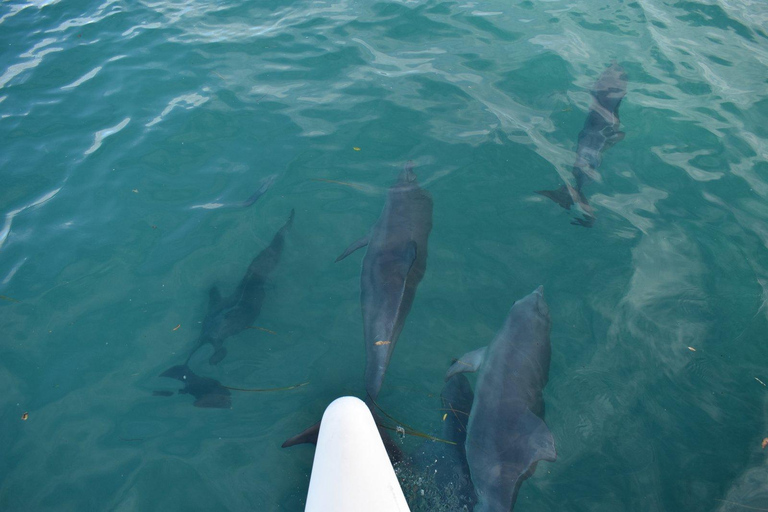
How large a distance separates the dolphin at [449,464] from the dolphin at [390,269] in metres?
0.80

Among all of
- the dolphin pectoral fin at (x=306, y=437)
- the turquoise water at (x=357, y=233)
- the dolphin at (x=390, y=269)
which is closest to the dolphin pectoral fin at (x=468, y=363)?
the turquoise water at (x=357, y=233)

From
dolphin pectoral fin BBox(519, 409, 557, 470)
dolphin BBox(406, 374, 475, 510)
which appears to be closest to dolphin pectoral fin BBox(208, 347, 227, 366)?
dolphin BBox(406, 374, 475, 510)

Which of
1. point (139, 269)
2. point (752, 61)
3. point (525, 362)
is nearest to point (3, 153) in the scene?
point (139, 269)

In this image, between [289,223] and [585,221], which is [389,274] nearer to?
[289,223]

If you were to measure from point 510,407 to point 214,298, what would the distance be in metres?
3.81

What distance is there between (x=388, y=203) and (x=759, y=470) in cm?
518

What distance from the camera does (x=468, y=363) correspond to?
5066 mm

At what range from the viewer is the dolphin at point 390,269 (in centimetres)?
514

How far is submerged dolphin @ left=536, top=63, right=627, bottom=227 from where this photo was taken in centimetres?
679

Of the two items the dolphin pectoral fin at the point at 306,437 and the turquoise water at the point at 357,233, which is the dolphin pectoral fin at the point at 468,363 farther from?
the dolphin pectoral fin at the point at 306,437

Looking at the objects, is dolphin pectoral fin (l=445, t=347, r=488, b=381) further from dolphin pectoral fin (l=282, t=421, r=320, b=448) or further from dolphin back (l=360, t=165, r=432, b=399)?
dolphin pectoral fin (l=282, t=421, r=320, b=448)

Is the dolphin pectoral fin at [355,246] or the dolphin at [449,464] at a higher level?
the dolphin pectoral fin at [355,246]

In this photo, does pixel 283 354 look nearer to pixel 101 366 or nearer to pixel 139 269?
pixel 101 366

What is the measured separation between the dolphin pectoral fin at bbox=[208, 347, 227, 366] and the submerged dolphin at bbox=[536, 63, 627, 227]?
4.98m
